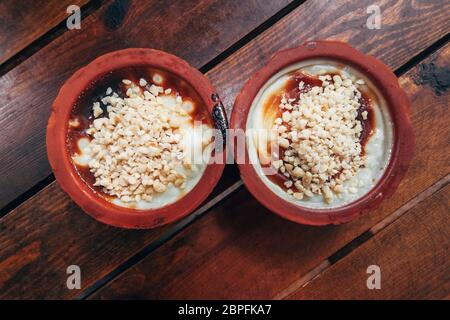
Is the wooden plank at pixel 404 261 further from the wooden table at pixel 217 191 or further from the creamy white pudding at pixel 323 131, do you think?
the creamy white pudding at pixel 323 131

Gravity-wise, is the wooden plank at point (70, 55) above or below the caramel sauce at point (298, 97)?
above

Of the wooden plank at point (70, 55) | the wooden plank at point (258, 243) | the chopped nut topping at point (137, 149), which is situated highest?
the wooden plank at point (70, 55)

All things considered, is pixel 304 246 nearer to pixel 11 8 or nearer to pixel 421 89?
pixel 421 89

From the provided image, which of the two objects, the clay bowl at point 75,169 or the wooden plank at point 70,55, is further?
the wooden plank at point 70,55

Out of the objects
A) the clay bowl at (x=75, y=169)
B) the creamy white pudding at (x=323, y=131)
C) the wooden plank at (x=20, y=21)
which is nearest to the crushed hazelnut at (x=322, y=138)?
the creamy white pudding at (x=323, y=131)

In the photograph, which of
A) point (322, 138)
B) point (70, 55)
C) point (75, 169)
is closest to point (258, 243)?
point (322, 138)

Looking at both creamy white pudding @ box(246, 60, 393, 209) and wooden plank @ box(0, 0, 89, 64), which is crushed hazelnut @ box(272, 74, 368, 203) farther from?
wooden plank @ box(0, 0, 89, 64)

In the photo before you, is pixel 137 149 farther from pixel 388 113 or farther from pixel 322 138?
pixel 388 113
